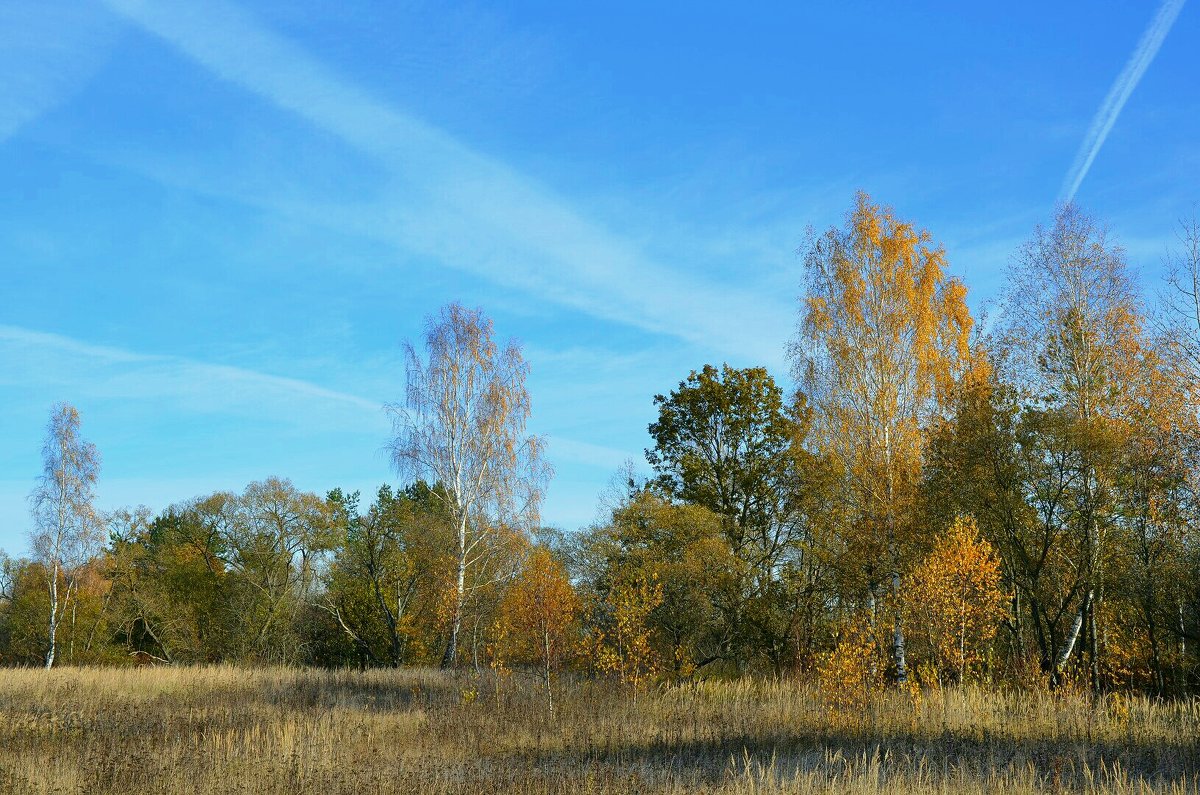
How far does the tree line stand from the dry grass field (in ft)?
4.80

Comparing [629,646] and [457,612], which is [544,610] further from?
[457,612]

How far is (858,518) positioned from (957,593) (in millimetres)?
5876

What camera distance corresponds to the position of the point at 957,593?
15742 millimetres

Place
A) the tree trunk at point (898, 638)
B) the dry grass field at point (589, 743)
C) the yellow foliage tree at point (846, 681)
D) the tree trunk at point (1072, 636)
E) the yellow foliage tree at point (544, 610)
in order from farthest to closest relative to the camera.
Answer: the tree trunk at point (1072, 636)
the tree trunk at point (898, 638)
the yellow foliage tree at point (544, 610)
the yellow foliage tree at point (846, 681)
the dry grass field at point (589, 743)

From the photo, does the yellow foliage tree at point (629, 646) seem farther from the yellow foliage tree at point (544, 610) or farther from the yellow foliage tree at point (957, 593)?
the yellow foliage tree at point (957, 593)

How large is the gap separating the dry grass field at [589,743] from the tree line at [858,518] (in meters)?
1.46

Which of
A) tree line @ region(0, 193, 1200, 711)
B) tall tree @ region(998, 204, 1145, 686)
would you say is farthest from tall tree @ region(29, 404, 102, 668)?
tall tree @ region(998, 204, 1145, 686)

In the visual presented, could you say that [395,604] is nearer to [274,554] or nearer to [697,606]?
[274,554]

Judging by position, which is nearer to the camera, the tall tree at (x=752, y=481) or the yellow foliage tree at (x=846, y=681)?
the yellow foliage tree at (x=846, y=681)

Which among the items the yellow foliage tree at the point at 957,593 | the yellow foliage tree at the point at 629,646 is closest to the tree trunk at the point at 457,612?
the yellow foliage tree at the point at 629,646

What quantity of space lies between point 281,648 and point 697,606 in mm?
21581

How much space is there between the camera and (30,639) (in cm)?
4059

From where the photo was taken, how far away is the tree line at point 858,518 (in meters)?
18.2

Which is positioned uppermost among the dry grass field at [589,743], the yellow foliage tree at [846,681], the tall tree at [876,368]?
the tall tree at [876,368]
